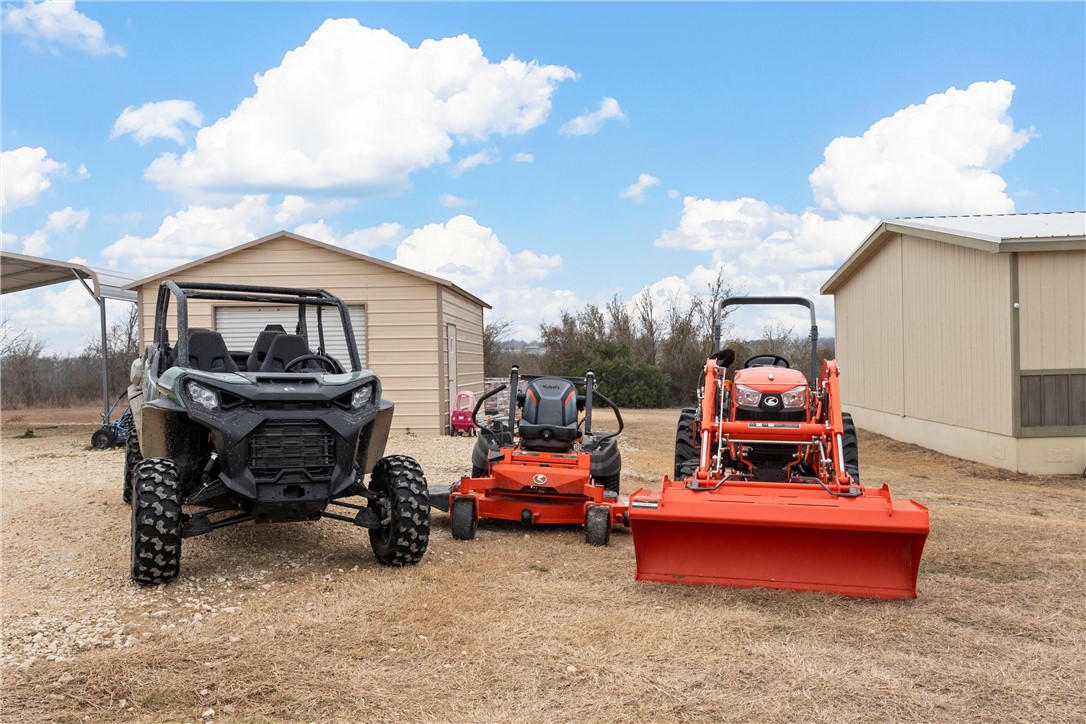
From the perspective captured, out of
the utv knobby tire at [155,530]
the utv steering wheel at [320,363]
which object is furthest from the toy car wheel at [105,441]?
the utv knobby tire at [155,530]

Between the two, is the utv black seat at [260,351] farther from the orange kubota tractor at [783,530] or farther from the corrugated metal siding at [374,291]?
the corrugated metal siding at [374,291]

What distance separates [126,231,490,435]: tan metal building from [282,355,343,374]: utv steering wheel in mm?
9081

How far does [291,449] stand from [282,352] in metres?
1.47

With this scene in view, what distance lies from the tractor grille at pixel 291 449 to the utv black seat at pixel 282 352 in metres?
1.25

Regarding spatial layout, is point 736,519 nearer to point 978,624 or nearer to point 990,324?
point 978,624

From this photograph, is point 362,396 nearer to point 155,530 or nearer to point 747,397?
point 155,530

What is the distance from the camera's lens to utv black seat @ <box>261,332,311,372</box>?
674 cm

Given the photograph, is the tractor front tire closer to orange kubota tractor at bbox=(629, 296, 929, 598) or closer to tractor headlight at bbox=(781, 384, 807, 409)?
orange kubota tractor at bbox=(629, 296, 929, 598)

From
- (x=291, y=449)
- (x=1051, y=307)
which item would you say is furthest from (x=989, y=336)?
(x=291, y=449)

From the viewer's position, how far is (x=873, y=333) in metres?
18.7

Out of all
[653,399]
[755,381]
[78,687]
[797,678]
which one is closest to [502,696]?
[797,678]

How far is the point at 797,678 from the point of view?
388 cm

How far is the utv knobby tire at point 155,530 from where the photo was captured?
5.17m

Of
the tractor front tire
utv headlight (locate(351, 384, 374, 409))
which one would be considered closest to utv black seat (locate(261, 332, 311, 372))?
utv headlight (locate(351, 384, 374, 409))
